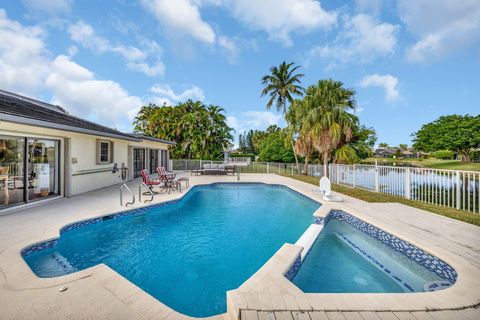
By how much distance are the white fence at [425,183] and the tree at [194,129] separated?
16520mm

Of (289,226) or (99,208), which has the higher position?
(99,208)

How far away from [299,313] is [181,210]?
595 cm

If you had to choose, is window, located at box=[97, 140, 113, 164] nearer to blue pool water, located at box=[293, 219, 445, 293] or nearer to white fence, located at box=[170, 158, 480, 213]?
blue pool water, located at box=[293, 219, 445, 293]

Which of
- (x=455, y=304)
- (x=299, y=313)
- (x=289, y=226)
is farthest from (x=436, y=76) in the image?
(x=299, y=313)

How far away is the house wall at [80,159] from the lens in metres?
6.15

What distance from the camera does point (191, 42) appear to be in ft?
50.8

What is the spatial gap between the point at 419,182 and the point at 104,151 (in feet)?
42.8

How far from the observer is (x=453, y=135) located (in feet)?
123

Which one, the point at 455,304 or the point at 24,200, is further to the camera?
the point at 24,200

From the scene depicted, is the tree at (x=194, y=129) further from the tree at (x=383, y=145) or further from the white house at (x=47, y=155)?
the tree at (x=383, y=145)

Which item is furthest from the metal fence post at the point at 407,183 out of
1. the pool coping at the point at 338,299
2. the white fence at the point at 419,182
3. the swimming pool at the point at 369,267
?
the pool coping at the point at 338,299

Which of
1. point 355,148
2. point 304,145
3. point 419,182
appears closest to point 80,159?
point 419,182

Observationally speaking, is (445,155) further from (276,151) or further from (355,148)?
(355,148)

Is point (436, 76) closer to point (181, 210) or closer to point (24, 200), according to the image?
point (181, 210)
